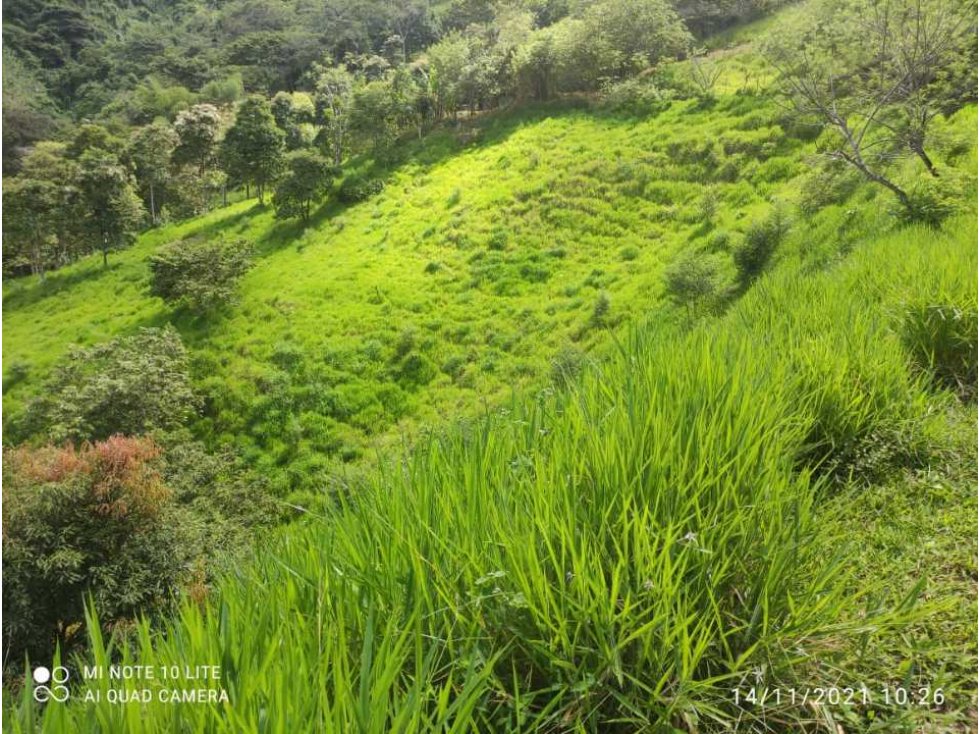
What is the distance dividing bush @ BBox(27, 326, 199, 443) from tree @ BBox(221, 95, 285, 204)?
1687cm

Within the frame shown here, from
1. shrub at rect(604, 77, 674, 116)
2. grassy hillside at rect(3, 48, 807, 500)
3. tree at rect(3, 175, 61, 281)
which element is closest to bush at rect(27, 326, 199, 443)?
grassy hillside at rect(3, 48, 807, 500)

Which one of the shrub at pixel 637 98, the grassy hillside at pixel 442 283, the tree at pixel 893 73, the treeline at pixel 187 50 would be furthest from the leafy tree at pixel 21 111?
the tree at pixel 893 73

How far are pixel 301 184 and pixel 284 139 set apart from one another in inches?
406

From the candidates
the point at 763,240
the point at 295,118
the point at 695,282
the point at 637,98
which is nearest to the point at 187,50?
the point at 295,118

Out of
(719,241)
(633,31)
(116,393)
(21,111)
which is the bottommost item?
(116,393)

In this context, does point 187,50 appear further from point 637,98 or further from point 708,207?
point 708,207

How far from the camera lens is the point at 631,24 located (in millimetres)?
29938

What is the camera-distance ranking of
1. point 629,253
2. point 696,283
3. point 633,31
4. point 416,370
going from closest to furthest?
point 696,283 → point 416,370 → point 629,253 → point 633,31

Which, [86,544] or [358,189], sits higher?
[358,189]

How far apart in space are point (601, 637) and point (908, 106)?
10.9 metres

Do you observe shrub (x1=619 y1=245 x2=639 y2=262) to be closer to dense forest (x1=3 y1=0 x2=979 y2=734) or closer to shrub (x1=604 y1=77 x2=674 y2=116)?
dense forest (x1=3 y1=0 x2=979 y2=734)

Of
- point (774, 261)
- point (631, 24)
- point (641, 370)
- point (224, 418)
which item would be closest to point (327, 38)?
point (631, 24)

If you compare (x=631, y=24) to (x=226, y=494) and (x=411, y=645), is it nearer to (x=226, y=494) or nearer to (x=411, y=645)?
(x=226, y=494)
